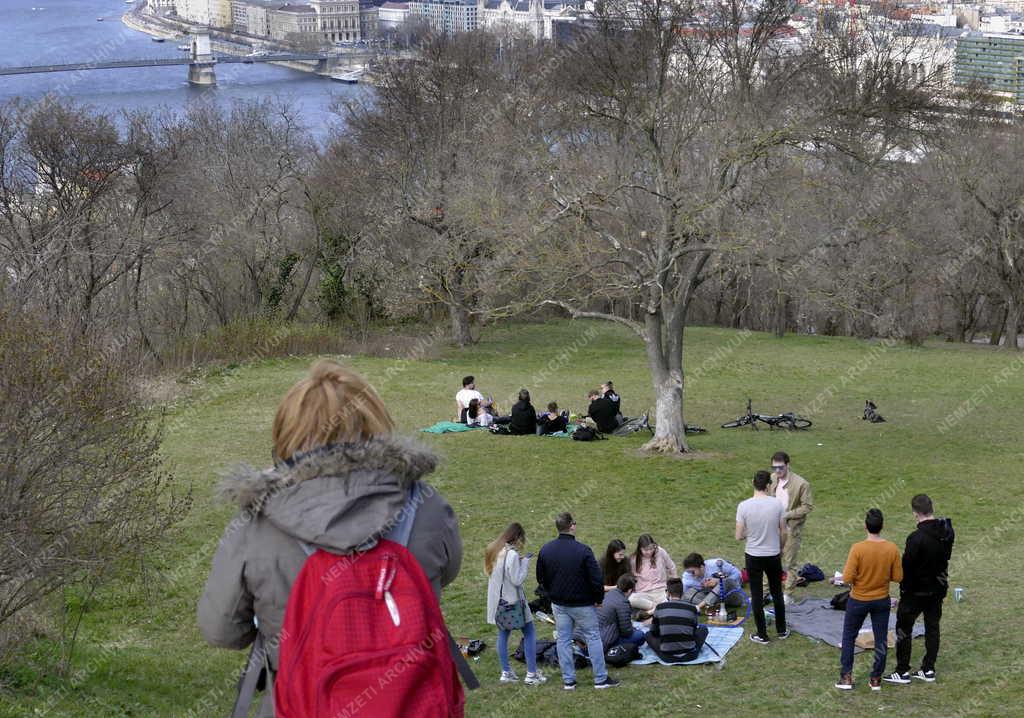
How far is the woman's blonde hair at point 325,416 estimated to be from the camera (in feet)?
10.5

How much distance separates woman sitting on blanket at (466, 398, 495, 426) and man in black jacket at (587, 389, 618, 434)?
6.42 ft

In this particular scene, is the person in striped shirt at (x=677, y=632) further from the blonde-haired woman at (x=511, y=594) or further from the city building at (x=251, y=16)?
the city building at (x=251, y=16)

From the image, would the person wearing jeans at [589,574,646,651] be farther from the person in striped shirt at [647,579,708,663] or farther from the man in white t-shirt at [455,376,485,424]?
the man in white t-shirt at [455,376,485,424]

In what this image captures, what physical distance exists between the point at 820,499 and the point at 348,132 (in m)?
27.8

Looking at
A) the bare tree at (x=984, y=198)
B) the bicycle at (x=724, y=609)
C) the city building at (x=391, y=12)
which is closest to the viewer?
the bicycle at (x=724, y=609)

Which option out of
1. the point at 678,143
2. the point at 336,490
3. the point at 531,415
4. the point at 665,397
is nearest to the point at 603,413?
the point at 531,415

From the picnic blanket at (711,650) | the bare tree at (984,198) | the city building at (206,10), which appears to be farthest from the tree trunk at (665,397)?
the city building at (206,10)

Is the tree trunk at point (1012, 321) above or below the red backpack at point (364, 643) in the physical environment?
below

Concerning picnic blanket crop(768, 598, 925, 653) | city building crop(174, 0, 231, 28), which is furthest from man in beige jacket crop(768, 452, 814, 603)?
city building crop(174, 0, 231, 28)

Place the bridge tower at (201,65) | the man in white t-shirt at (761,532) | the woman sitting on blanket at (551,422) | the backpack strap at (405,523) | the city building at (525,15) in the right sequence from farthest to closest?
A: the bridge tower at (201,65) → the city building at (525,15) → the woman sitting on blanket at (551,422) → the man in white t-shirt at (761,532) → the backpack strap at (405,523)

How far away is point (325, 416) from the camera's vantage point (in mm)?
3229

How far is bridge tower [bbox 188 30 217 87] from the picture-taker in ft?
326

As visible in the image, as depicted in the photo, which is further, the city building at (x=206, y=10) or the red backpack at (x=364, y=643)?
the city building at (x=206, y=10)

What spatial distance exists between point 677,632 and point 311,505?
7871 millimetres
